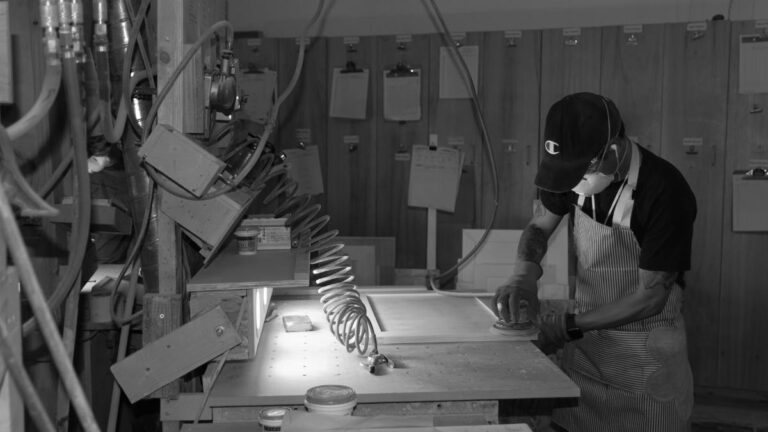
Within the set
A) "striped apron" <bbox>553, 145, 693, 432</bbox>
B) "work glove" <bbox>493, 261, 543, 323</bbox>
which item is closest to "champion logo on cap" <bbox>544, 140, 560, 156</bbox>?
"striped apron" <bbox>553, 145, 693, 432</bbox>

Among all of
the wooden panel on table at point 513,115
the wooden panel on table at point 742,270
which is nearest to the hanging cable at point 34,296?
the wooden panel on table at point 513,115

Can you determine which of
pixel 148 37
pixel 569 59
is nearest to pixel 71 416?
pixel 148 37

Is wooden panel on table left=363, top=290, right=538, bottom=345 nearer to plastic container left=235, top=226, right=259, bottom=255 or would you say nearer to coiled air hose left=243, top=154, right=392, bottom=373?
coiled air hose left=243, top=154, right=392, bottom=373

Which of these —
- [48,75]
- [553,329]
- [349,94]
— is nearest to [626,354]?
[553,329]

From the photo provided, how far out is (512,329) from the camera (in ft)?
6.81

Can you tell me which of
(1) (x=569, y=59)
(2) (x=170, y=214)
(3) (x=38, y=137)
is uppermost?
(1) (x=569, y=59)

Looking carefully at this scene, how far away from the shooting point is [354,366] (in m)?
1.81

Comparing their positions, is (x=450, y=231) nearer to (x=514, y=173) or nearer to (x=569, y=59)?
(x=514, y=173)

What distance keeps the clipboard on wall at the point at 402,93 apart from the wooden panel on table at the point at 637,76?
36.9 inches

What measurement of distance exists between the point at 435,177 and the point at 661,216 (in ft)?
6.12

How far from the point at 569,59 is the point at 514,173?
2.06ft

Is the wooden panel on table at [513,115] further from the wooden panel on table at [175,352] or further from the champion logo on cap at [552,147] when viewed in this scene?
the wooden panel on table at [175,352]

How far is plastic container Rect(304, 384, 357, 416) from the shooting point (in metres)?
1.33

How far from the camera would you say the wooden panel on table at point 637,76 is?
3.68m
